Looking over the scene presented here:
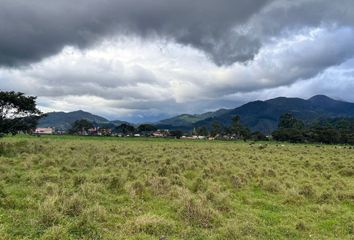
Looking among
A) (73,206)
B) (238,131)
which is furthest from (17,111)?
(238,131)

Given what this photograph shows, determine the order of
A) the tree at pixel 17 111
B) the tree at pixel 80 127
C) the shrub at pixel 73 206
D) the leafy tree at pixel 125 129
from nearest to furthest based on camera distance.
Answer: the shrub at pixel 73 206
the tree at pixel 17 111
the tree at pixel 80 127
the leafy tree at pixel 125 129

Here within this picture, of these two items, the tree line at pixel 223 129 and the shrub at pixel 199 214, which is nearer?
the shrub at pixel 199 214

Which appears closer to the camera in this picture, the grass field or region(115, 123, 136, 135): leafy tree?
the grass field

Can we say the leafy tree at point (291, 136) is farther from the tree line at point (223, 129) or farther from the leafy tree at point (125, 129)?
the leafy tree at point (125, 129)

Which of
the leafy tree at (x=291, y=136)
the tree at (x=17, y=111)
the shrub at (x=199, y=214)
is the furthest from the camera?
the leafy tree at (x=291, y=136)

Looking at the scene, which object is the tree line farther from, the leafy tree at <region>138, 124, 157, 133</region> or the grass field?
the grass field

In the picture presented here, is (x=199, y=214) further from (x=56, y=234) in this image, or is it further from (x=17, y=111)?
(x=17, y=111)

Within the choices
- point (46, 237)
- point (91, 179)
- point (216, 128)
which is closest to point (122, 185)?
point (91, 179)

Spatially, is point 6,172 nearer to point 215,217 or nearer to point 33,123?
point 215,217

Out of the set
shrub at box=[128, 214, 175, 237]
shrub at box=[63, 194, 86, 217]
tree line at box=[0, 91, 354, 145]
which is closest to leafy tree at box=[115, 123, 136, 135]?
tree line at box=[0, 91, 354, 145]

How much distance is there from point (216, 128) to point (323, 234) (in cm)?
15423

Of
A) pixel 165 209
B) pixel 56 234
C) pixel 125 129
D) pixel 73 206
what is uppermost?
pixel 125 129

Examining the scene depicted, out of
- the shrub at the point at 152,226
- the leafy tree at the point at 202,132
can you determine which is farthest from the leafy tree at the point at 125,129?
the shrub at the point at 152,226

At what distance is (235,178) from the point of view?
21.8 metres
